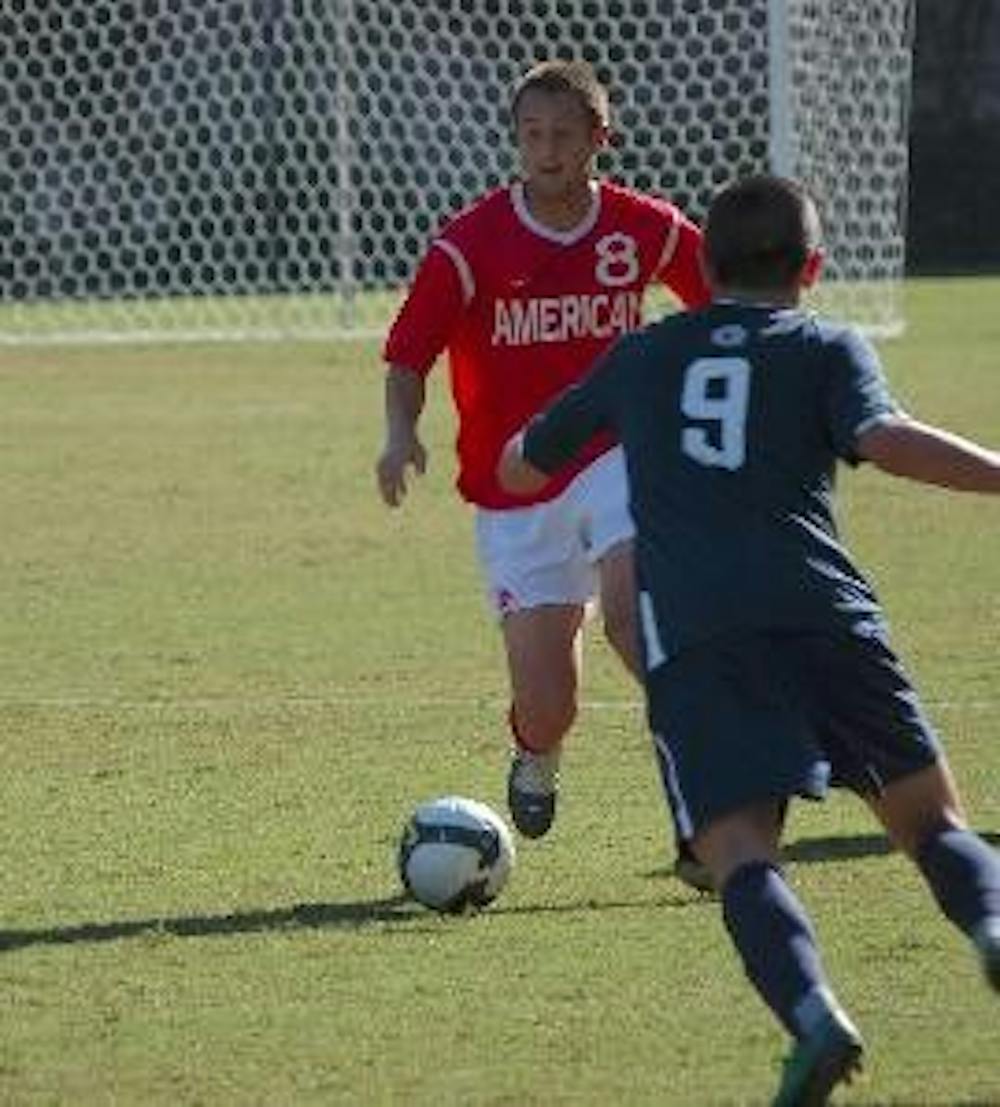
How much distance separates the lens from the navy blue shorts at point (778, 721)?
5199mm

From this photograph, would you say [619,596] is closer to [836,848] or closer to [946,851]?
[836,848]

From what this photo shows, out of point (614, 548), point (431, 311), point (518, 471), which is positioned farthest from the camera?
point (431, 311)

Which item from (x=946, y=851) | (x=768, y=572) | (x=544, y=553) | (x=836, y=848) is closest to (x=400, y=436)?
(x=544, y=553)

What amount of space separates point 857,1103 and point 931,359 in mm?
17997

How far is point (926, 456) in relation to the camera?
5.12 m

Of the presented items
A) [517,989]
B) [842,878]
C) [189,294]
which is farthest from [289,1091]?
[189,294]

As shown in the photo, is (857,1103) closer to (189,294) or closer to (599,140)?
(599,140)

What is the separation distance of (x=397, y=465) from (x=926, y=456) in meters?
2.21

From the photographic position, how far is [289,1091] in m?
5.51

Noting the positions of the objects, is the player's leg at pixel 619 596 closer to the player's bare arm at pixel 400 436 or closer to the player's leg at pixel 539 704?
the player's leg at pixel 539 704

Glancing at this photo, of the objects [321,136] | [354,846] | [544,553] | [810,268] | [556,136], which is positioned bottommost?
[321,136]

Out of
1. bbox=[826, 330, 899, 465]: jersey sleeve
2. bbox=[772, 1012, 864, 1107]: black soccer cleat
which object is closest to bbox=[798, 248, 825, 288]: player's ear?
bbox=[826, 330, 899, 465]: jersey sleeve

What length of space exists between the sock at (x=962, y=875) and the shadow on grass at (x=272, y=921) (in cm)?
178

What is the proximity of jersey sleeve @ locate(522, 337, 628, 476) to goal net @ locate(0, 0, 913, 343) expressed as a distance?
16486mm
